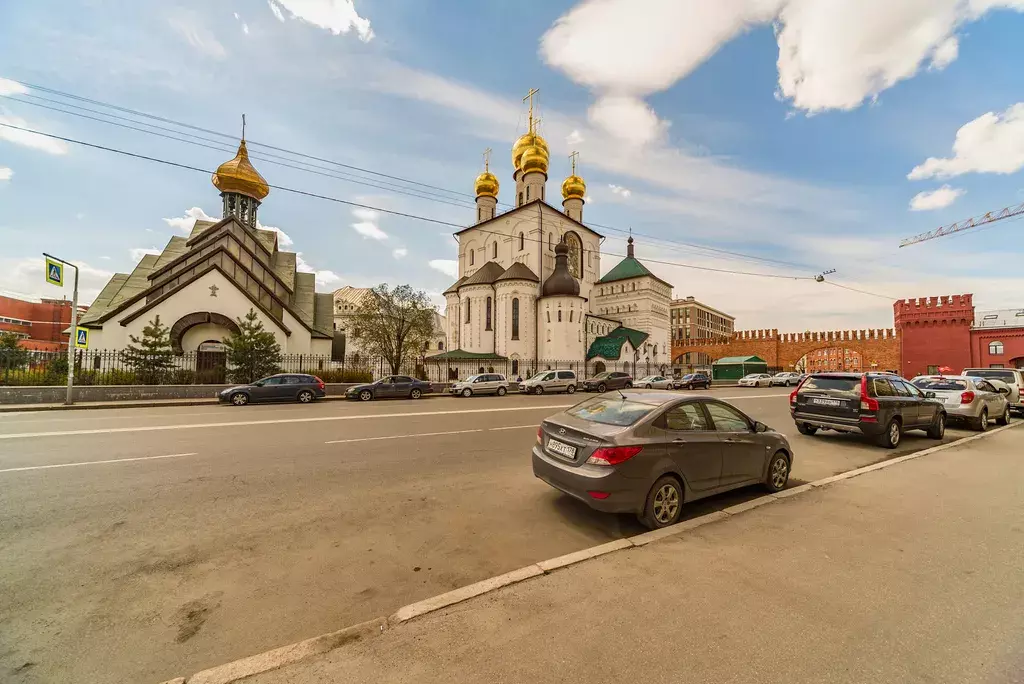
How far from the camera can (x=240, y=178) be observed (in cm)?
3244

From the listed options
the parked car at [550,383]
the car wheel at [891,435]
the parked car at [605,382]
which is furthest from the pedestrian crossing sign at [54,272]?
the parked car at [605,382]

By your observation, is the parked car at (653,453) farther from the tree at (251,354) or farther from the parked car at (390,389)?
the tree at (251,354)

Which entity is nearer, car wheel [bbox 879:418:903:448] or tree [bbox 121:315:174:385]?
car wheel [bbox 879:418:903:448]

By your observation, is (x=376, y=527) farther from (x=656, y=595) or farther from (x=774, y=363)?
(x=774, y=363)

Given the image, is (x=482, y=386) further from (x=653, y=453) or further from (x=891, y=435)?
(x=653, y=453)

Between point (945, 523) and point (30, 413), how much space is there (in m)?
23.0

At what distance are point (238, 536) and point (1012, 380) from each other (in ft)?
80.3

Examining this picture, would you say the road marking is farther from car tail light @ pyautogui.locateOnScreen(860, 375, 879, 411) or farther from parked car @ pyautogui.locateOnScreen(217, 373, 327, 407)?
car tail light @ pyautogui.locateOnScreen(860, 375, 879, 411)

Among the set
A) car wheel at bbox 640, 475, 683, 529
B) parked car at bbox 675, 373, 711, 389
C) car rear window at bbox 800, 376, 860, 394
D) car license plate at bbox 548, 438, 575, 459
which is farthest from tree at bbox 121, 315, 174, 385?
parked car at bbox 675, 373, 711, 389

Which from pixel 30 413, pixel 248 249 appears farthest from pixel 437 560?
pixel 248 249

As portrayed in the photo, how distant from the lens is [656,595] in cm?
300

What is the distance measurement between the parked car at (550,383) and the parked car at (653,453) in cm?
2055

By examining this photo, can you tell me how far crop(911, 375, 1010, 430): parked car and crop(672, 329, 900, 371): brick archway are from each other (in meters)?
39.3

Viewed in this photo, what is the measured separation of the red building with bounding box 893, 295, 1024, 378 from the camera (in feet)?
118
